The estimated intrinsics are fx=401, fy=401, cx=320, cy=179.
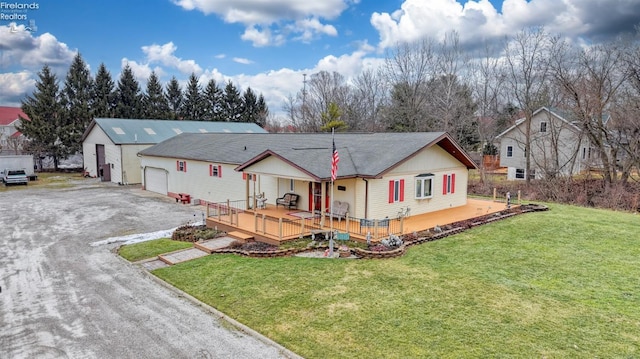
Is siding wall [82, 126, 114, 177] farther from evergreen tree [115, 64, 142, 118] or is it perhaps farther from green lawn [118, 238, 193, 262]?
green lawn [118, 238, 193, 262]

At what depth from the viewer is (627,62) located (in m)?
25.9

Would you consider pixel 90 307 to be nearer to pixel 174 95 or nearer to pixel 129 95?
pixel 129 95

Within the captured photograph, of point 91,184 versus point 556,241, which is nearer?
point 556,241

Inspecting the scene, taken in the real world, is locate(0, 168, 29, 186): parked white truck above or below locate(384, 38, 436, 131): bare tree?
below

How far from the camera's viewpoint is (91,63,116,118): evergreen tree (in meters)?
50.5

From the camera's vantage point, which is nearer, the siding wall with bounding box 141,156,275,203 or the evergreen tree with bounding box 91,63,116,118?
the siding wall with bounding box 141,156,275,203

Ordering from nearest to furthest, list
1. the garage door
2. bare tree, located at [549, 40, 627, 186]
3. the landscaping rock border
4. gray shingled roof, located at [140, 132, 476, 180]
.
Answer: the landscaping rock border → gray shingled roof, located at [140, 132, 476, 180] → bare tree, located at [549, 40, 627, 186] → the garage door

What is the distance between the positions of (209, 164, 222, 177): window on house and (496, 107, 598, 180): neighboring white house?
22463 millimetres

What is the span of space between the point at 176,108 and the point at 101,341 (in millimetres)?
59751

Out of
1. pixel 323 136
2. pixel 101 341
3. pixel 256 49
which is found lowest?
pixel 101 341

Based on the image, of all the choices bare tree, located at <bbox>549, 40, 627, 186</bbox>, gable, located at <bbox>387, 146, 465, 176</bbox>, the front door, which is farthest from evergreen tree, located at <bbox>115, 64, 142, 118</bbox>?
bare tree, located at <bbox>549, 40, 627, 186</bbox>

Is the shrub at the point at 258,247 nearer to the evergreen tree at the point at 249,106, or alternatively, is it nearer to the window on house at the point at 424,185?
the window on house at the point at 424,185

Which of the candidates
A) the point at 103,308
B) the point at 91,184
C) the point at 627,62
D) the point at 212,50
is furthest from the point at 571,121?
the point at 91,184

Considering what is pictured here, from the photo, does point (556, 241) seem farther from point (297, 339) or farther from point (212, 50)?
point (212, 50)
